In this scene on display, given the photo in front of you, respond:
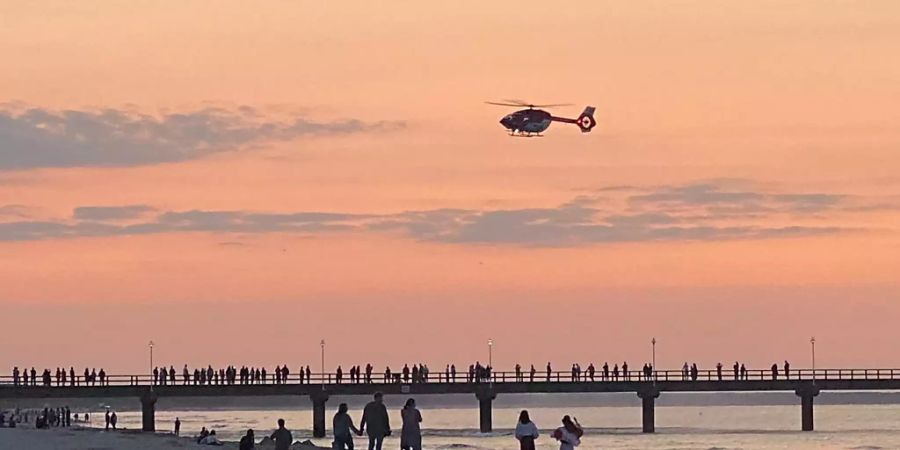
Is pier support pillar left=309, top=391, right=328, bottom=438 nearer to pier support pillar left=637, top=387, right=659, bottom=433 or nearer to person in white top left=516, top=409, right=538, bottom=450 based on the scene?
pier support pillar left=637, top=387, right=659, bottom=433

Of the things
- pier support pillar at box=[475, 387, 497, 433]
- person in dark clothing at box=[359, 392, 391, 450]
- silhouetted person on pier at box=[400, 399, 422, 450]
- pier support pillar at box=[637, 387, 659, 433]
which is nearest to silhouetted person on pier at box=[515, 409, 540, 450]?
silhouetted person on pier at box=[400, 399, 422, 450]

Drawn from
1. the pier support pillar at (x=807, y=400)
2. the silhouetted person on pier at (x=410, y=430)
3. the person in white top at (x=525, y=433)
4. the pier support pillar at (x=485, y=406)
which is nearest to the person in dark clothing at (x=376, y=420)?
the silhouetted person on pier at (x=410, y=430)

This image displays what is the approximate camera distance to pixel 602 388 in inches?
3816

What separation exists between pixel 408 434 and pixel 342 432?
1.43 metres

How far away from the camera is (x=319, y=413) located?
94812 mm

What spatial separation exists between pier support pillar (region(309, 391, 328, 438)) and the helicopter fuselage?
16.3 metres

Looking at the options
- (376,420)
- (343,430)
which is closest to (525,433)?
(376,420)

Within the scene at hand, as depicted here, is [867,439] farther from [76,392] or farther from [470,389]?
[76,392]

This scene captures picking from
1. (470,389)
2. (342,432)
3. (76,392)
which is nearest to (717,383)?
(470,389)

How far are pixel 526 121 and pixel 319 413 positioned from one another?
17473 mm

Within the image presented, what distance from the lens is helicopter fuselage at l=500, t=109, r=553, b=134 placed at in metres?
89.1

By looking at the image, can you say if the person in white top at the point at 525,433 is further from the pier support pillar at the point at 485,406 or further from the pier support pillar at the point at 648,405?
the pier support pillar at the point at 648,405

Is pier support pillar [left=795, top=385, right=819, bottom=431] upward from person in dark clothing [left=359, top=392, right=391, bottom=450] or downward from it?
downward

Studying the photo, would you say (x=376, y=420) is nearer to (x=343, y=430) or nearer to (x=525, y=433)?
(x=343, y=430)
